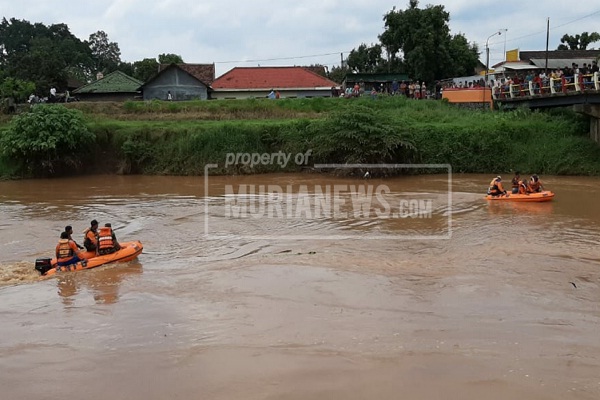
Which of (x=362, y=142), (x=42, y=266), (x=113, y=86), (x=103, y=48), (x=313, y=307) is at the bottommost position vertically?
(x=313, y=307)

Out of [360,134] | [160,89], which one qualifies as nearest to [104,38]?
[160,89]

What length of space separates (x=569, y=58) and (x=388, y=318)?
48781 millimetres

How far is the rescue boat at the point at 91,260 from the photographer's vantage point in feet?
40.7

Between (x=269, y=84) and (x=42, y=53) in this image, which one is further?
(x=42, y=53)

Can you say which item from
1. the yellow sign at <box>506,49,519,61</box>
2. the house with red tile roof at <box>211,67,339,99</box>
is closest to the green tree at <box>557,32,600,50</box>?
the yellow sign at <box>506,49,519,61</box>

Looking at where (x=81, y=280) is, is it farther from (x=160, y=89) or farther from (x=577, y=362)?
(x=160, y=89)

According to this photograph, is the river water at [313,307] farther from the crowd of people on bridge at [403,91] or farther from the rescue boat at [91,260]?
the crowd of people on bridge at [403,91]

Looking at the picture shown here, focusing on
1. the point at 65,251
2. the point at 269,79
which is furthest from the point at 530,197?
the point at 269,79

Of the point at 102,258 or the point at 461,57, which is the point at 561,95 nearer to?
the point at 461,57

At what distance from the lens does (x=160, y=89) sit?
127ft

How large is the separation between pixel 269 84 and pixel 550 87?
66.9 feet

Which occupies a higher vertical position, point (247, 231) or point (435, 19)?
point (435, 19)

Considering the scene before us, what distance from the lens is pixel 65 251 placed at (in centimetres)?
1245

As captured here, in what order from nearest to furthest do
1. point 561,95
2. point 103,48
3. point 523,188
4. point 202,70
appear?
1. point 523,188
2. point 561,95
3. point 202,70
4. point 103,48
